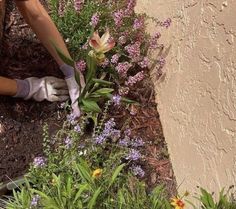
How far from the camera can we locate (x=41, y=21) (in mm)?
2836

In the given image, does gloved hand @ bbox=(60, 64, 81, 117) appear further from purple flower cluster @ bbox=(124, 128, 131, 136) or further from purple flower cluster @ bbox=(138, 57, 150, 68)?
purple flower cluster @ bbox=(138, 57, 150, 68)

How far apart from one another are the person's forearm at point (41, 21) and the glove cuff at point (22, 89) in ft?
0.81

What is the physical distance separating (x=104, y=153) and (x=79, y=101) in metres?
0.33

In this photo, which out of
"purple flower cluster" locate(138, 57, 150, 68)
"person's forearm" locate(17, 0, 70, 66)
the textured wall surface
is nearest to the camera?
the textured wall surface

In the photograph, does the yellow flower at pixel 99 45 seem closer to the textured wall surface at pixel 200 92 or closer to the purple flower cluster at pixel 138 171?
the textured wall surface at pixel 200 92

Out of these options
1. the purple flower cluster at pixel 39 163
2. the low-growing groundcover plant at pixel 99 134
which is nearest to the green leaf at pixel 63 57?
the low-growing groundcover plant at pixel 99 134

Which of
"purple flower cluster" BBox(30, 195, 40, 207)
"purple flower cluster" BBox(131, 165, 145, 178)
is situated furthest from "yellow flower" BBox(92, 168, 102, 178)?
"purple flower cluster" BBox(131, 165, 145, 178)

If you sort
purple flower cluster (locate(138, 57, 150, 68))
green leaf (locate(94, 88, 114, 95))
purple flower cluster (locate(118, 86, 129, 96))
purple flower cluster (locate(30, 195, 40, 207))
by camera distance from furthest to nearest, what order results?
purple flower cluster (locate(138, 57, 150, 68)) → purple flower cluster (locate(118, 86, 129, 96)) → green leaf (locate(94, 88, 114, 95)) → purple flower cluster (locate(30, 195, 40, 207))

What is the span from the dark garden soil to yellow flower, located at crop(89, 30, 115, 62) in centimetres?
45

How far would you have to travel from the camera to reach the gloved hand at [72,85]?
2955 millimetres

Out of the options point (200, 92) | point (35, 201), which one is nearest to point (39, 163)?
point (35, 201)

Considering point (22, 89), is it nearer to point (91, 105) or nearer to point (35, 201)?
point (91, 105)

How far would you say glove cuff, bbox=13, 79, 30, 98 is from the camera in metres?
2.93

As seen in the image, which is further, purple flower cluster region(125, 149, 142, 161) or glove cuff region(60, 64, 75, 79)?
glove cuff region(60, 64, 75, 79)
